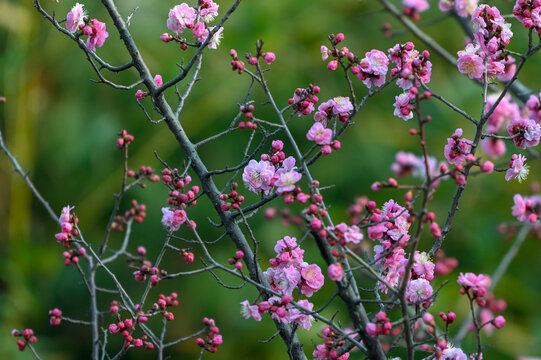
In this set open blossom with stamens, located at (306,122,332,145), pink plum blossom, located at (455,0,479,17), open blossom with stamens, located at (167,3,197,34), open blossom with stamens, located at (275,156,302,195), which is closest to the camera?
open blossom with stamens, located at (275,156,302,195)

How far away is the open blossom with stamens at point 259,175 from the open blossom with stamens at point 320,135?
125 millimetres

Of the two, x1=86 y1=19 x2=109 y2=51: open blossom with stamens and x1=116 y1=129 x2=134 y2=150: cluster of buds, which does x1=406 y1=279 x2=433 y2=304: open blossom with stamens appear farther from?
x1=86 y1=19 x2=109 y2=51: open blossom with stamens

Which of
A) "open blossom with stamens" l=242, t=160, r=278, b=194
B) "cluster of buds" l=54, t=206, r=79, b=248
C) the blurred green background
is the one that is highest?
"open blossom with stamens" l=242, t=160, r=278, b=194

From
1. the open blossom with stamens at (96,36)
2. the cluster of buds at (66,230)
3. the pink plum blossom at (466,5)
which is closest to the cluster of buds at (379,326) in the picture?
the cluster of buds at (66,230)

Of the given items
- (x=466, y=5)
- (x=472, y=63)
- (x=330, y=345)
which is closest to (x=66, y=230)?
(x=330, y=345)

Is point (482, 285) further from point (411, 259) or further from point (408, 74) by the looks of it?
point (408, 74)

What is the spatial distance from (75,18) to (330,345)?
41.0 inches

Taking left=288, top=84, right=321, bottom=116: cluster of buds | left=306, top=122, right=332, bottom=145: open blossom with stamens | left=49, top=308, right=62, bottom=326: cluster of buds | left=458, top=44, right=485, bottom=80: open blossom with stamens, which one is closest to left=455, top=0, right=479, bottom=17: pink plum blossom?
left=458, top=44, right=485, bottom=80: open blossom with stamens

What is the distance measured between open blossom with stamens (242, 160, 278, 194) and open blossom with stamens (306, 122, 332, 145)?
0.13m

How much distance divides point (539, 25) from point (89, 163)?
376 cm

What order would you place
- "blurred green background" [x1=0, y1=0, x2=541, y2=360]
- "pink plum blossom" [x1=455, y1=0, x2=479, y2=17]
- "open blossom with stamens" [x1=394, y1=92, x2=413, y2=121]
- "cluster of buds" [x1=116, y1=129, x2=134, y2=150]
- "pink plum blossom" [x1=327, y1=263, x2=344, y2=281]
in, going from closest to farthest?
1. "pink plum blossom" [x1=327, y1=263, x2=344, y2=281]
2. "open blossom with stamens" [x1=394, y1=92, x2=413, y2=121]
3. "cluster of buds" [x1=116, y1=129, x2=134, y2=150]
4. "pink plum blossom" [x1=455, y1=0, x2=479, y2=17]
5. "blurred green background" [x1=0, y1=0, x2=541, y2=360]

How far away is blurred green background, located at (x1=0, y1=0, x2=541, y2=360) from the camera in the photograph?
4.11m

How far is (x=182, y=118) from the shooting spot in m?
4.62

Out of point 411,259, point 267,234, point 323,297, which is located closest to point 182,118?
point 267,234
